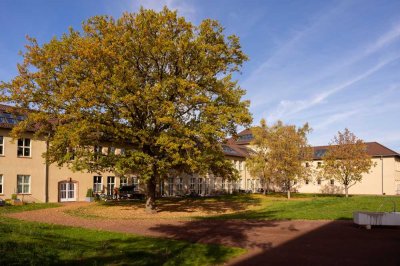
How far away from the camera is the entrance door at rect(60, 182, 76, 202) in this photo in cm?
3638

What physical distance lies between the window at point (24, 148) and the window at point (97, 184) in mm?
7703

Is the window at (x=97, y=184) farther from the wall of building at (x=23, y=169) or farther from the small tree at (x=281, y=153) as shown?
the small tree at (x=281, y=153)

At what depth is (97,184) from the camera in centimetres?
3997

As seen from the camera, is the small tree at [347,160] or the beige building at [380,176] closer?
the small tree at [347,160]

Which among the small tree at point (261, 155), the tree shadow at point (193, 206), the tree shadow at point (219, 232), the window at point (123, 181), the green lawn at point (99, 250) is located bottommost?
the tree shadow at point (193, 206)

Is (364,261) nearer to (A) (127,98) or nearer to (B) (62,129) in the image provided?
(A) (127,98)

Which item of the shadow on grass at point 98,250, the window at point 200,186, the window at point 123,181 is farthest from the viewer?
the window at point 200,186

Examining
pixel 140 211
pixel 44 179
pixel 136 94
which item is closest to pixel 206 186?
pixel 44 179

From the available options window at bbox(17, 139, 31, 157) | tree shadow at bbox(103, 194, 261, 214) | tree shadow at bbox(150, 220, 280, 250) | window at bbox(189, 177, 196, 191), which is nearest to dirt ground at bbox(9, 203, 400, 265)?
tree shadow at bbox(150, 220, 280, 250)

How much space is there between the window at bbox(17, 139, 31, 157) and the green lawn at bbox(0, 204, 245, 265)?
62.9ft

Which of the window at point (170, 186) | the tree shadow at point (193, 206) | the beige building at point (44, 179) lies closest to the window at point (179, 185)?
the beige building at point (44, 179)

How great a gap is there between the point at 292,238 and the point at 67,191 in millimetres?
27162

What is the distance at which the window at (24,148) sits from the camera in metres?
33.2

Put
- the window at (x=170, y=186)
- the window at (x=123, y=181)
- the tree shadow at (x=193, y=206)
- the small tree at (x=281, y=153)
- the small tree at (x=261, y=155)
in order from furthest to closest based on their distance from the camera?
the window at (x=170, y=186), the small tree at (x=261, y=155), the small tree at (x=281, y=153), the window at (x=123, y=181), the tree shadow at (x=193, y=206)
